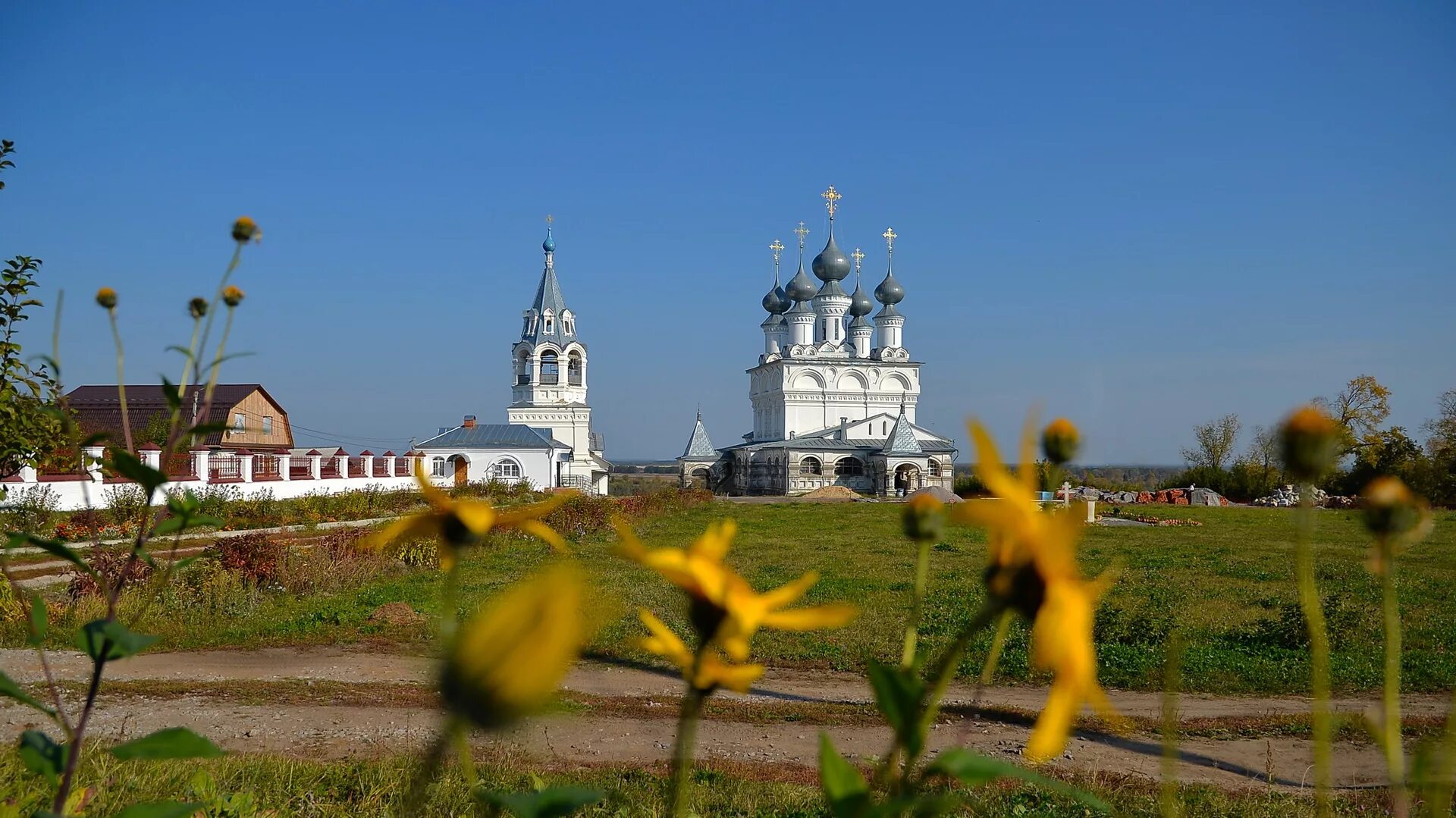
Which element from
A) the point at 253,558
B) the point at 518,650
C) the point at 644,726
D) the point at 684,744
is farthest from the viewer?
the point at 253,558

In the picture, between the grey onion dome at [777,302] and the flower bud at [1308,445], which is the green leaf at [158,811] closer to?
the flower bud at [1308,445]

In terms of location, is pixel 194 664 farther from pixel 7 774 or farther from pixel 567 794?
pixel 567 794

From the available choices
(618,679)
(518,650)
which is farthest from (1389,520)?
(618,679)

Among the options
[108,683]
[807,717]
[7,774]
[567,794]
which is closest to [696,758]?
[807,717]

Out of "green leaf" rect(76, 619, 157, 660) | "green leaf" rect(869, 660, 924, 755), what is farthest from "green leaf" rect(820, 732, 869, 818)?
"green leaf" rect(76, 619, 157, 660)

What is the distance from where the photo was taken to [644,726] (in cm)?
548

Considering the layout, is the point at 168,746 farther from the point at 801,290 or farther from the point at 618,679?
the point at 801,290

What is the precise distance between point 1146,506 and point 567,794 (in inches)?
1275

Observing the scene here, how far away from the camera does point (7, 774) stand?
2809mm

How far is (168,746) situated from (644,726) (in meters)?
4.74

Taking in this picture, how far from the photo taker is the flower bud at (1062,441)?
66cm

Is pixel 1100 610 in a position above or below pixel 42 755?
below

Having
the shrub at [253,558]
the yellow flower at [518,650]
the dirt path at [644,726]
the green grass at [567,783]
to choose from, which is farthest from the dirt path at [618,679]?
the yellow flower at [518,650]

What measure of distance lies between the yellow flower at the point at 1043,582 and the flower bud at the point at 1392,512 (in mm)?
186
